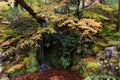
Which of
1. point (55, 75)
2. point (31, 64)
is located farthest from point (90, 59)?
point (31, 64)

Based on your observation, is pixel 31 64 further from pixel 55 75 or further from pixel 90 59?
pixel 90 59

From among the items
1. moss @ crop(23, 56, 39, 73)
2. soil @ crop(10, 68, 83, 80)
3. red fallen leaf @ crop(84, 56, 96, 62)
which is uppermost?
red fallen leaf @ crop(84, 56, 96, 62)

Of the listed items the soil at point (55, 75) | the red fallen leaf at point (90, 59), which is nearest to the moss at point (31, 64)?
the soil at point (55, 75)

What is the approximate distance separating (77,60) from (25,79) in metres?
1.78

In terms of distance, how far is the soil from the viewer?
19.2 ft

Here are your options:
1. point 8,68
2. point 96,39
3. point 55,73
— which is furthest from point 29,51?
point 96,39

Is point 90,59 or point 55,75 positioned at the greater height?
point 90,59

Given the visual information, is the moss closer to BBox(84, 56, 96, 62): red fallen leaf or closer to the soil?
the soil

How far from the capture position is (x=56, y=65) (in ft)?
21.5

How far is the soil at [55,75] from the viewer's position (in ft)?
19.2

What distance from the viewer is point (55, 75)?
5.98m

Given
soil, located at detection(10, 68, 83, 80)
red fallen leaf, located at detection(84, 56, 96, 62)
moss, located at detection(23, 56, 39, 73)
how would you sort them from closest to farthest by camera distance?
soil, located at detection(10, 68, 83, 80) → red fallen leaf, located at detection(84, 56, 96, 62) → moss, located at detection(23, 56, 39, 73)

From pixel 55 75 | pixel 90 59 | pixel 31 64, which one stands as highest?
pixel 90 59

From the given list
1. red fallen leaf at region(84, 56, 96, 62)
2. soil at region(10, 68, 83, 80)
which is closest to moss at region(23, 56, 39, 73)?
soil at region(10, 68, 83, 80)
